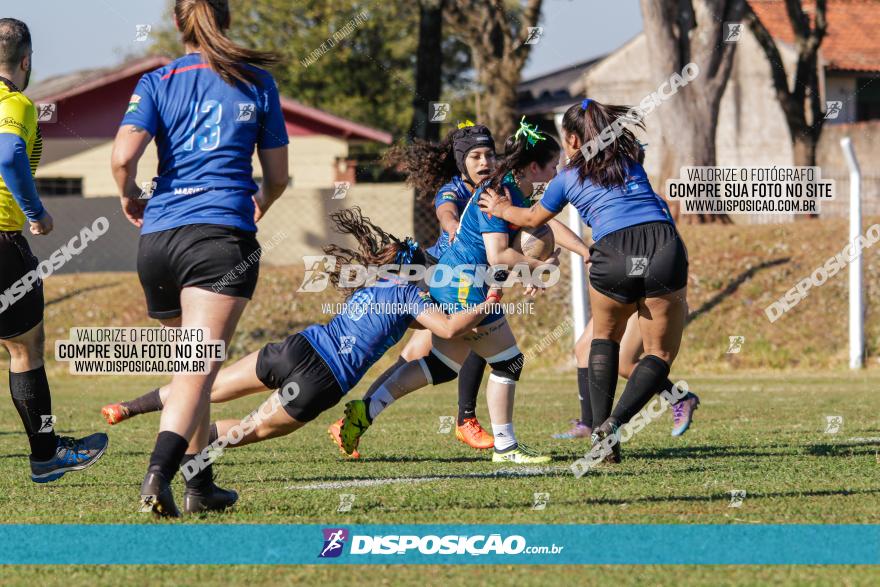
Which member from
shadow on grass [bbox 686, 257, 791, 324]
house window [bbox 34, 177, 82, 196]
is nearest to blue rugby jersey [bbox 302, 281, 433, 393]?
shadow on grass [bbox 686, 257, 791, 324]

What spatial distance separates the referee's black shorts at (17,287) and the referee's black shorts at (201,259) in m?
1.66

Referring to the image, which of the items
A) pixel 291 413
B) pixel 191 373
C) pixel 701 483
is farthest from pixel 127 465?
pixel 701 483

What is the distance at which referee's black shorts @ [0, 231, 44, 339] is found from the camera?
611 centimetres

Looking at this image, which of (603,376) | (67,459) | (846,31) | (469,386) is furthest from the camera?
(846,31)

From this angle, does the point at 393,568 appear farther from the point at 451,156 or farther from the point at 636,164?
the point at 451,156

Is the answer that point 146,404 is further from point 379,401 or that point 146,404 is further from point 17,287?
point 379,401

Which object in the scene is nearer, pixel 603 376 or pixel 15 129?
pixel 15 129

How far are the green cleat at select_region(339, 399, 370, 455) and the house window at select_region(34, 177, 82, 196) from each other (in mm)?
22752

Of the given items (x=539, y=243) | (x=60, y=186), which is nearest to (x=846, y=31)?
(x=60, y=186)

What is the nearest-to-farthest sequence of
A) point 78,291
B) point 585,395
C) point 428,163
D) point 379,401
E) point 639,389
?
point 639,389, point 379,401, point 428,163, point 585,395, point 78,291

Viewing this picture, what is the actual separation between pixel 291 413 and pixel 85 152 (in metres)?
23.0

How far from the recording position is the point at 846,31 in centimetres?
3978

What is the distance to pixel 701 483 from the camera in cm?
580

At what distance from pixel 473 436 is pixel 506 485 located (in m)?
1.77
